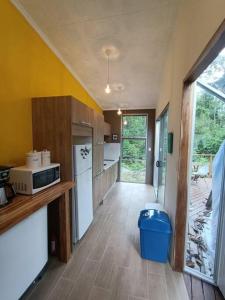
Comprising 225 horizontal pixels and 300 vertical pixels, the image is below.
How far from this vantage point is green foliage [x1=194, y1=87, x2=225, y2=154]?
1895 millimetres

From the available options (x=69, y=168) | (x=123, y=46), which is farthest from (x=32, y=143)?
(x=123, y=46)

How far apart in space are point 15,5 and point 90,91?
2.41m

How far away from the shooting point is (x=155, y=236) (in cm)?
193

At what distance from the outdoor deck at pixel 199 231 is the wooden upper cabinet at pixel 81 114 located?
1930mm

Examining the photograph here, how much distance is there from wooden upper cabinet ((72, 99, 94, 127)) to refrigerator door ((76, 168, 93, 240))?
29.6 inches

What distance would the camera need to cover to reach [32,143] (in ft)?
7.07

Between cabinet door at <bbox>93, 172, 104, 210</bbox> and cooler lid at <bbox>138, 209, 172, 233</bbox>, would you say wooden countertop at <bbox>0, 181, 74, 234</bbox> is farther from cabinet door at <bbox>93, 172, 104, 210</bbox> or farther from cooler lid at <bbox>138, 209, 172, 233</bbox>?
cabinet door at <bbox>93, 172, 104, 210</bbox>

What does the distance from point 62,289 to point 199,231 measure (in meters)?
2.09

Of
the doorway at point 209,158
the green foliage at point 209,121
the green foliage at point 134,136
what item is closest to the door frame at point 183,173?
the doorway at point 209,158

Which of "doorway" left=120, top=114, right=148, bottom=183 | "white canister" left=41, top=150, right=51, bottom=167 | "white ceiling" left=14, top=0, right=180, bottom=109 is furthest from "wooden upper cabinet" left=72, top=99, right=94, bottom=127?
"doorway" left=120, top=114, right=148, bottom=183

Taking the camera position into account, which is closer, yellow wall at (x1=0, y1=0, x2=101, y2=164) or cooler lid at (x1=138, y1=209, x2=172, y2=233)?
yellow wall at (x1=0, y1=0, x2=101, y2=164)

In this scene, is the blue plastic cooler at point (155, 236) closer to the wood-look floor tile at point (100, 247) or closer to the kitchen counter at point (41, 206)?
the wood-look floor tile at point (100, 247)

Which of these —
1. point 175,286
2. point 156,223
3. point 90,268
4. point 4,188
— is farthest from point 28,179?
point 175,286

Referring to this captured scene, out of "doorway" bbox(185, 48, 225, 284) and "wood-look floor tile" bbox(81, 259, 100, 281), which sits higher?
"doorway" bbox(185, 48, 225, 284)
